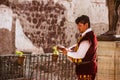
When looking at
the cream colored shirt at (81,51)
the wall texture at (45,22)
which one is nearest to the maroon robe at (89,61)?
the cream colored shirt at (81,51)

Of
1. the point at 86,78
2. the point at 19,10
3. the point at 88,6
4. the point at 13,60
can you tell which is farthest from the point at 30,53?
the point at 86,78

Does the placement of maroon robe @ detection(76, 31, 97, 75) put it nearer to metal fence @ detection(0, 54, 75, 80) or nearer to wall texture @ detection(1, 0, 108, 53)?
metal fence @ detection(0, 54, 75, 80)

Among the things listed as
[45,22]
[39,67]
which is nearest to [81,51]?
[39,67]

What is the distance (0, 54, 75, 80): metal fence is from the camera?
29.4ft

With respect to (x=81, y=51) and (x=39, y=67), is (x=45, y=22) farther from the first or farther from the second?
(x=81, y=51)

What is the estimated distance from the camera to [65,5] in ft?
32.5

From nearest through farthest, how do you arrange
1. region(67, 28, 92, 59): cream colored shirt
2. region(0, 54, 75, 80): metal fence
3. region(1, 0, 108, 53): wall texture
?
1. region(67, 28, 92, 59): cream colored shirt
2. region(0, 54, 75, 80): metal fence
3. region(1, 0, 108, 53): wall texture

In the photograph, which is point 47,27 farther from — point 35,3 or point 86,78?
point 86,78

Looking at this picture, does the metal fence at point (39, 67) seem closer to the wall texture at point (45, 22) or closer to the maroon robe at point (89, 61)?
the wall texture at point (45, 22)

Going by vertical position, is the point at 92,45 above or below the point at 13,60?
above

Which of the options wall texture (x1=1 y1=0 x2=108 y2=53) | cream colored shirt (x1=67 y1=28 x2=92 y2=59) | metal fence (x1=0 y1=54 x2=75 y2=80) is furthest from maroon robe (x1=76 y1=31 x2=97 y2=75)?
wall texture (x1=1 y1=0 x2=108 y2=53)

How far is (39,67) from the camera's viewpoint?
380 inches

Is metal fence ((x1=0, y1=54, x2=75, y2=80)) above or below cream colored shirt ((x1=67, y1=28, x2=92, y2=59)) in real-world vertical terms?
below

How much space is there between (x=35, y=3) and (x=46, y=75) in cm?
212
